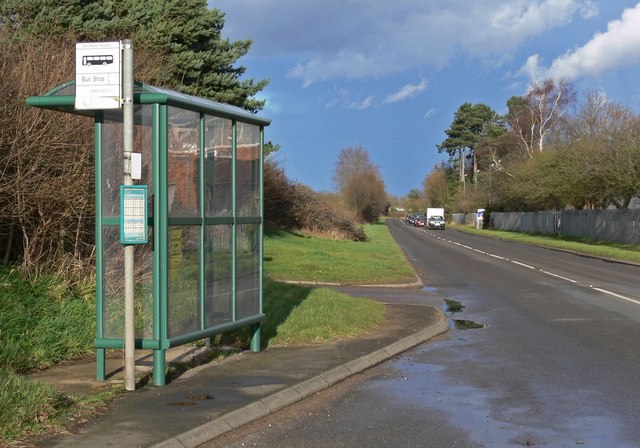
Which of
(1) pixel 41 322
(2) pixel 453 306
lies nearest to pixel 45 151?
(1) pixel 41 322

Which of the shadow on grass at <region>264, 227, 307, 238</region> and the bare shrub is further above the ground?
the bare shrub

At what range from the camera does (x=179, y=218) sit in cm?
739

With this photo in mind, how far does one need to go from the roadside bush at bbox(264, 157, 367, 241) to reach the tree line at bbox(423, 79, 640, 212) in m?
14.8

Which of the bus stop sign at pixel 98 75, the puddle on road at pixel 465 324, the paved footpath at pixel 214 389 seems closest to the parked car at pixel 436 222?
the puddle on road at pixel 465 324

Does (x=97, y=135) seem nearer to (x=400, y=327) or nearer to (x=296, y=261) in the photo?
(x=400, y=327)

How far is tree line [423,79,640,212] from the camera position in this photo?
3972cm

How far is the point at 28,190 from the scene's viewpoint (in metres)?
9.57

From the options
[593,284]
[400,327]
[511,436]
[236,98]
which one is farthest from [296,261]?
[511,436]

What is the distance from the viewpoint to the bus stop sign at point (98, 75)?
6773 millimetres

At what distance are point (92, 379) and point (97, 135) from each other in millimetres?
2499

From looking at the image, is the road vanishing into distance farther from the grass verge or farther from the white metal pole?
the grass verge

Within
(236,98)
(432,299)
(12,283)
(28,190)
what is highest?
(236,98)

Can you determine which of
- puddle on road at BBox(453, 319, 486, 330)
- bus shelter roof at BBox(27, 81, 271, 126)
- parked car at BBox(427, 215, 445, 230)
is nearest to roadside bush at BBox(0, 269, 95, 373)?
bus shelter roof at BBox(27, 81, 271, 126)

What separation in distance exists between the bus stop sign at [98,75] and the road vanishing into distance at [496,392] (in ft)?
10.8
